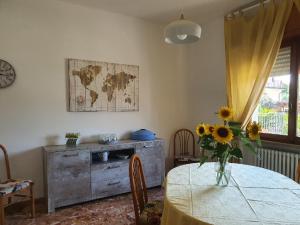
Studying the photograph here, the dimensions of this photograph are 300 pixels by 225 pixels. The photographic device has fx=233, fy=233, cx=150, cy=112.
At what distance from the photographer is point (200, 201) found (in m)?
1.38

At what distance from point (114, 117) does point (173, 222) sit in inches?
95.1

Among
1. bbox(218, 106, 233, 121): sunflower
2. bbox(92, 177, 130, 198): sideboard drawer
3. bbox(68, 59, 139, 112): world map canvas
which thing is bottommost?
bbox(92, 177, 130, 198): sideboard drawer

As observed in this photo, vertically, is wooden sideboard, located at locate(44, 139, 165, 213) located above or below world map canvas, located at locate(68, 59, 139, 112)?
below

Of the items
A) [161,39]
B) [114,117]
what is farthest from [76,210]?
[161,39]

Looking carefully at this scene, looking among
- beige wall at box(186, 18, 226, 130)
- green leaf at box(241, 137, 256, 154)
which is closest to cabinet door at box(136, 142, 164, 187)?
beige wall at box(186, 18, 226, 130)

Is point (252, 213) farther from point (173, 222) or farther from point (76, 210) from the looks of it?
point (76, 210)

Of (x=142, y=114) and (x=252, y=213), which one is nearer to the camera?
(x=252, y=213)

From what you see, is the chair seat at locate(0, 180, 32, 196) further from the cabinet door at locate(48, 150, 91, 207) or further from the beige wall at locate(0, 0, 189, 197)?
the beige wall at locate(0, 0, 189, 197)

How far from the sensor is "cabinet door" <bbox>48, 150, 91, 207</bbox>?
8.89ft

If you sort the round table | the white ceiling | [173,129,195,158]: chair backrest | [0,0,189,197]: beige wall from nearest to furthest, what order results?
the round table, [0,0,189,197]: beige wall, the white ceiling, [173,129,195,158]: chair backrest

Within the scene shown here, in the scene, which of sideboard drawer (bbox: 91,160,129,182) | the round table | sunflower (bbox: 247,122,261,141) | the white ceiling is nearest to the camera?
the round table

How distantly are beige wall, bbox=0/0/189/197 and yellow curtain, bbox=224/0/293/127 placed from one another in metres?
0.50

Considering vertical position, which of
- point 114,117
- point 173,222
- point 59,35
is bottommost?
point 173,222

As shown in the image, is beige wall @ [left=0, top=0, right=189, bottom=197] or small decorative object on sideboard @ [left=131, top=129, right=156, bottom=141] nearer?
beige wall @ [left=0, top=0, right=189, bottom=197]
